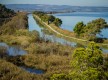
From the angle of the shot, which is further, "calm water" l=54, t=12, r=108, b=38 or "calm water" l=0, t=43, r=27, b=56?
"calm water" l=54, t=12, r=108, b=38

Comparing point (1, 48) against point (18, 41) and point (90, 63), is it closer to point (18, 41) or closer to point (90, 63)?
point (18, 41)

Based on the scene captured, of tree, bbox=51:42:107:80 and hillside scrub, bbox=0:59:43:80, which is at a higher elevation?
tree, bbox=51:42:107:80

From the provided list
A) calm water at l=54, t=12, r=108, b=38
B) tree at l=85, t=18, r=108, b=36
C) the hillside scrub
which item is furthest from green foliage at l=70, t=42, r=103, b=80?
calm water at l=54, t=12, r=108, b=38

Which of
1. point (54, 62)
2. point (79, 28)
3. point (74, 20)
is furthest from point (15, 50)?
point (74, 20)

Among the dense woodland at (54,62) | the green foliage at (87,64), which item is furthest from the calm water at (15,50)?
the green foliage at (87,64)

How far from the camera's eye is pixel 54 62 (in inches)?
1297

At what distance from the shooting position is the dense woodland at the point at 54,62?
19.1 m

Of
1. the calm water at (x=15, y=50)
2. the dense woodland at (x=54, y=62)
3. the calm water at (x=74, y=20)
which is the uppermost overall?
the dense woodland at (x=54, y=62)

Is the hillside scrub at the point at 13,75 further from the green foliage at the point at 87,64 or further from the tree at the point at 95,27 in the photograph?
the tree at the point at 95,27

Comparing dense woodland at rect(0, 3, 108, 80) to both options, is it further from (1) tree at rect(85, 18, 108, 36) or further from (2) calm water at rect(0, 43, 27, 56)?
(1) tree at rect(85, 18, 108, 36)

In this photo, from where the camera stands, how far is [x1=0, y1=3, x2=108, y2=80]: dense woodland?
19.1 m

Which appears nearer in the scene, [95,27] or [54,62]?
[54,62]

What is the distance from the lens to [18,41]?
47.7 metres

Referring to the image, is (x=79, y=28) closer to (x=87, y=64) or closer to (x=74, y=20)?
(x=87, y=64)
